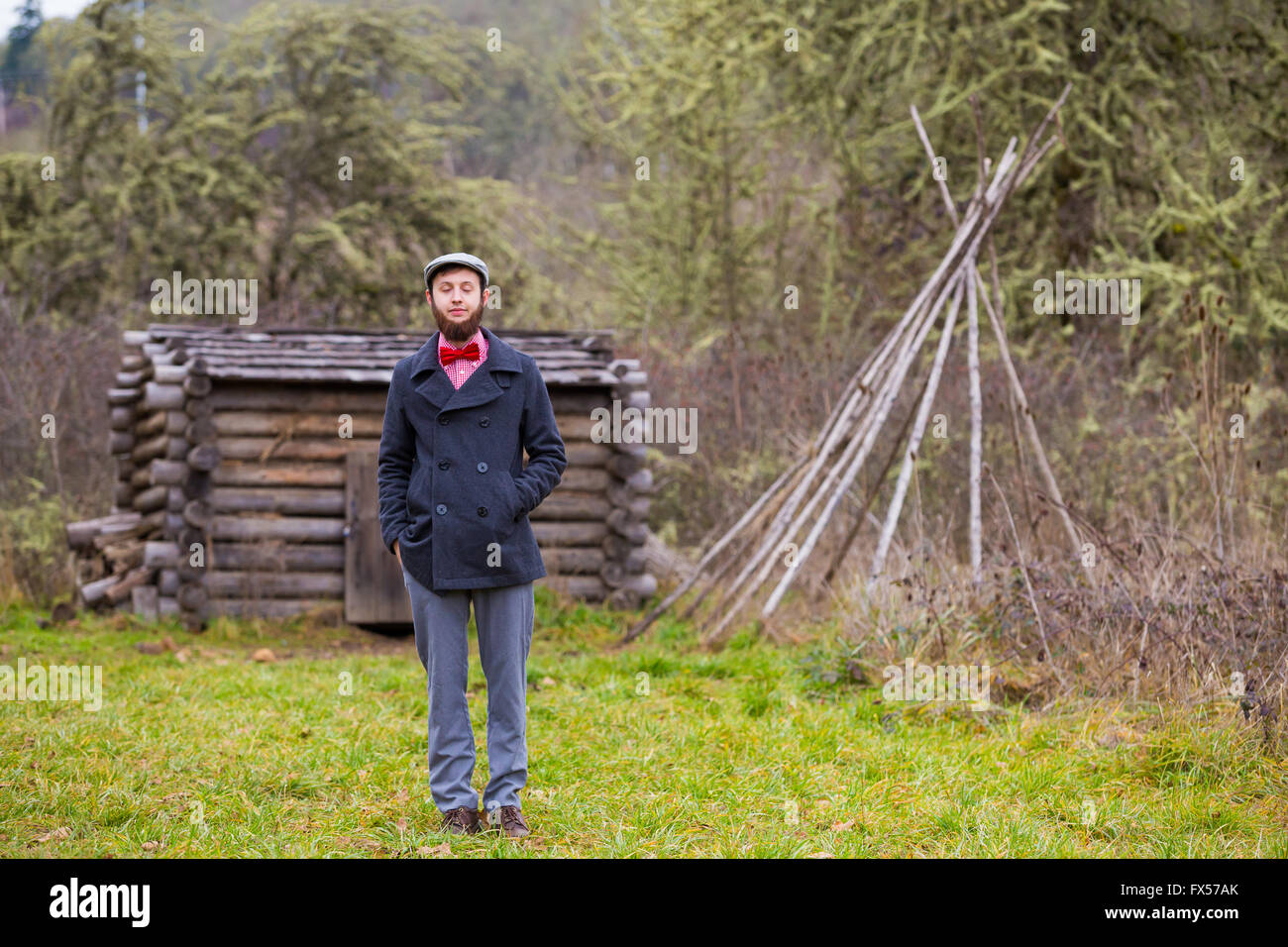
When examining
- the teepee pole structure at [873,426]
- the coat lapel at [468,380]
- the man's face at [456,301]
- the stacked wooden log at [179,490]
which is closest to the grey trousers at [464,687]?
the coat lapel at [468,380]

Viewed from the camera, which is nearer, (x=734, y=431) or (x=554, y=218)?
(x=734, y=431)

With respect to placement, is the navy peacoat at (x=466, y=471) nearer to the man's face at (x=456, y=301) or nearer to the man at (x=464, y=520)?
the man at (x=464, y=520)

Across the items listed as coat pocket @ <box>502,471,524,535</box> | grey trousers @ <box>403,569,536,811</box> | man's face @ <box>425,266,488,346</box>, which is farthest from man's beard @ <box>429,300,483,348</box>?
grey trousers @ <box>403,569,536,811</box>

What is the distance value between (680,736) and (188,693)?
289 cm

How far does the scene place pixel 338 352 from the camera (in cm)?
1030

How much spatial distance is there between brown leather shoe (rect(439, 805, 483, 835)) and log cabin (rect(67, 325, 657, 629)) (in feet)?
17.9

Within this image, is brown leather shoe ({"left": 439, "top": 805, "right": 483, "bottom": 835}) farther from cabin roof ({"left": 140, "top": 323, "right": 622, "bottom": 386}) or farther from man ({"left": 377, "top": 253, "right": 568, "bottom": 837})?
cabin roof ({"left": 140, "top": 323, "right": 622, "bottom": 386})

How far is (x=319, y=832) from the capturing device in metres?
4.44

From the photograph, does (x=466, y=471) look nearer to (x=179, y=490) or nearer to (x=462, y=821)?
(x=462, y=821)

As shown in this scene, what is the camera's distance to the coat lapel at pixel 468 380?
4.29m

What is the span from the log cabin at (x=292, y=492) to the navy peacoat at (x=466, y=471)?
17.3 feet

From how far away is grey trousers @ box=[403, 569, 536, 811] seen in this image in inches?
170

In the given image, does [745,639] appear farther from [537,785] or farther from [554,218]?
[554,218]
